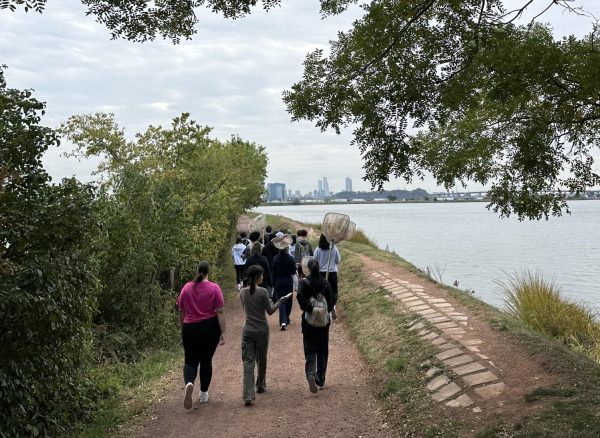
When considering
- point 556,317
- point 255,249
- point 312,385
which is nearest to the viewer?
point 312,385

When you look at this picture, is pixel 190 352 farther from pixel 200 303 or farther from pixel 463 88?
pixel 463 88

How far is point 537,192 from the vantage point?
244 inches

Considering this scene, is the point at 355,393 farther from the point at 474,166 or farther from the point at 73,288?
the point at 73,288

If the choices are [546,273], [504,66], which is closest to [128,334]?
[504,66]

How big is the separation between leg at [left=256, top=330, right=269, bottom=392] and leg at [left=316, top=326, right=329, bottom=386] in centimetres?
71

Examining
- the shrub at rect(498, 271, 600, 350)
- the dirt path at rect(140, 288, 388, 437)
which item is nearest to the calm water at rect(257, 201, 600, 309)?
the shrub at rect(498, 271, 600, 350)

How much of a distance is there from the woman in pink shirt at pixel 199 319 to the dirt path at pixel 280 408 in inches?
16.6

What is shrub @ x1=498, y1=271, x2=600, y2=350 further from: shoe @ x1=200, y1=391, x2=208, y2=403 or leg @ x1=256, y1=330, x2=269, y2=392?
shoe @ x1=200, y1=391, x2=208, y2=403

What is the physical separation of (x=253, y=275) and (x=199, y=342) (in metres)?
1.05

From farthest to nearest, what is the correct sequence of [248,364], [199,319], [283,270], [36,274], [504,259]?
[504,259] → [283,270] → [248,364] → [199,319] → [36,274]

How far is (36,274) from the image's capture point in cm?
470

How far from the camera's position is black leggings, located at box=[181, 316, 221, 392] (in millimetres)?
6848

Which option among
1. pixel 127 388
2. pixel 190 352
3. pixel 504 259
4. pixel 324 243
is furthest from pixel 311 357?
pixel 504 259

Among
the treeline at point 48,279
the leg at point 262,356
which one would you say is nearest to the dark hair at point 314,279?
the leg at point 262,356
